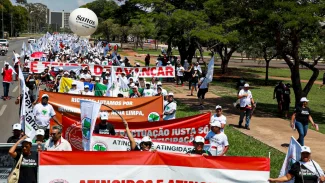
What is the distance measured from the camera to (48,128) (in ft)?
37.2

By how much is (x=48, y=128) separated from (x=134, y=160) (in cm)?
499

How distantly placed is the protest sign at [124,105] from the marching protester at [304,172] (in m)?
6.81

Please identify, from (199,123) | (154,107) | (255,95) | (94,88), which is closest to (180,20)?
(255,95)

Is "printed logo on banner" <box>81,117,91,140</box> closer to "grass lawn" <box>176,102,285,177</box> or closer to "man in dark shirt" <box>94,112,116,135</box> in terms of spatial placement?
"man in dark shirt" <box>94,112,116,135</box>

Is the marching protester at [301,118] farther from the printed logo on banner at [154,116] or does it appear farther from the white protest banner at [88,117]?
the white protest banner at [88,117]

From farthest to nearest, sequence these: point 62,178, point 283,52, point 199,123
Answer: point 283,52 < point 199,123 < point 62,178

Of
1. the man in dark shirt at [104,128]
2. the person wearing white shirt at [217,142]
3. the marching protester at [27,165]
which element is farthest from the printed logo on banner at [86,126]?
the person wearing white shirt at [217,142]

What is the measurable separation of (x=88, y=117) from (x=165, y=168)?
8.20 feet

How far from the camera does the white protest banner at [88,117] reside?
8641 millimetres

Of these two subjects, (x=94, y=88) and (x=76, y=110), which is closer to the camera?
(x=76, y=110)

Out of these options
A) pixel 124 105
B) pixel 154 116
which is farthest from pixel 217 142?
pixel 124 105

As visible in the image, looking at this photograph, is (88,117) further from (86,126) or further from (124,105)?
(124,105)

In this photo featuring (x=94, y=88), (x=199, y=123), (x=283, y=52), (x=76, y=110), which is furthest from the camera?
(x=283, y=52)

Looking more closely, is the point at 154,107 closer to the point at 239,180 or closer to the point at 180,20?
the point at 239,180
